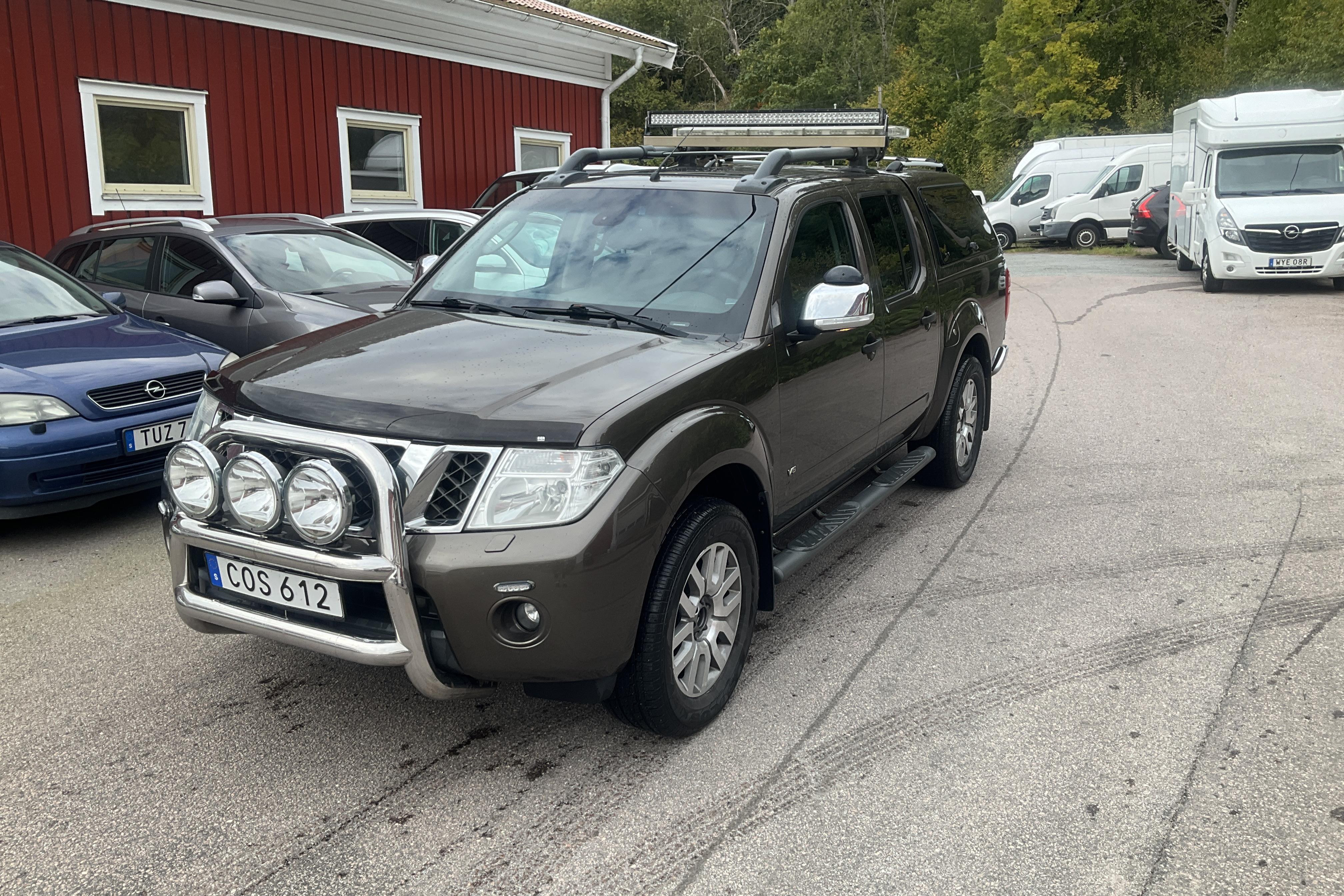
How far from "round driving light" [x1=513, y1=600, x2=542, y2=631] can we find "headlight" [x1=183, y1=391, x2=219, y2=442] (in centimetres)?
124

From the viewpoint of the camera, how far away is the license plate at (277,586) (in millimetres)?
3123

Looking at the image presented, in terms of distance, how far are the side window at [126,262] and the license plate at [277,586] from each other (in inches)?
227

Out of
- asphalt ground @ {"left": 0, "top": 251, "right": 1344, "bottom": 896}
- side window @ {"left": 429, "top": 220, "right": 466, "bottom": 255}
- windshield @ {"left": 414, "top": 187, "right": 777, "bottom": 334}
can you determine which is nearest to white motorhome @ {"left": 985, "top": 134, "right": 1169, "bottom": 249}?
side window @ {"left": 429, "top": 220, "right": 466, "bottom": 255}

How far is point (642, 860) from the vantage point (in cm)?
291

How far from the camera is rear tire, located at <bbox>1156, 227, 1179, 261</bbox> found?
22734mm

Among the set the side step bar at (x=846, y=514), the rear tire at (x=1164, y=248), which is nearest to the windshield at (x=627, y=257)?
the side step bar at (x=846, y=514)

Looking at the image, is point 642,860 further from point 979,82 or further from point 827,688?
point 979,82

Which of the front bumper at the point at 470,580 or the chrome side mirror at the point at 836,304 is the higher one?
the chrome side mirror at the point at 836,304

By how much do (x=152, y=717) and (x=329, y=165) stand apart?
11.1m

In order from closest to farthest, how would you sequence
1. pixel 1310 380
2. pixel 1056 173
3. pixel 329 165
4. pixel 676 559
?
pixel 676 559, pixel 1310 380, pixel 329 165, pixel 1056 173

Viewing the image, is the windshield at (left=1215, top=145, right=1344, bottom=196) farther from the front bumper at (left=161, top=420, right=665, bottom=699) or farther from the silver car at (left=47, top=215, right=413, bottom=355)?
the front bumper at (left=161, top=420, right=665, bottom=699)

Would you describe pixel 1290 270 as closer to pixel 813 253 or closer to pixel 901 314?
pixel 901 314

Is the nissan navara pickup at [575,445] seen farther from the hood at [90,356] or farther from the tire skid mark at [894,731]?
the hood at [90,356]

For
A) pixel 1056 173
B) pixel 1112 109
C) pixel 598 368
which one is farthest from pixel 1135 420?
pixel 1112 109
